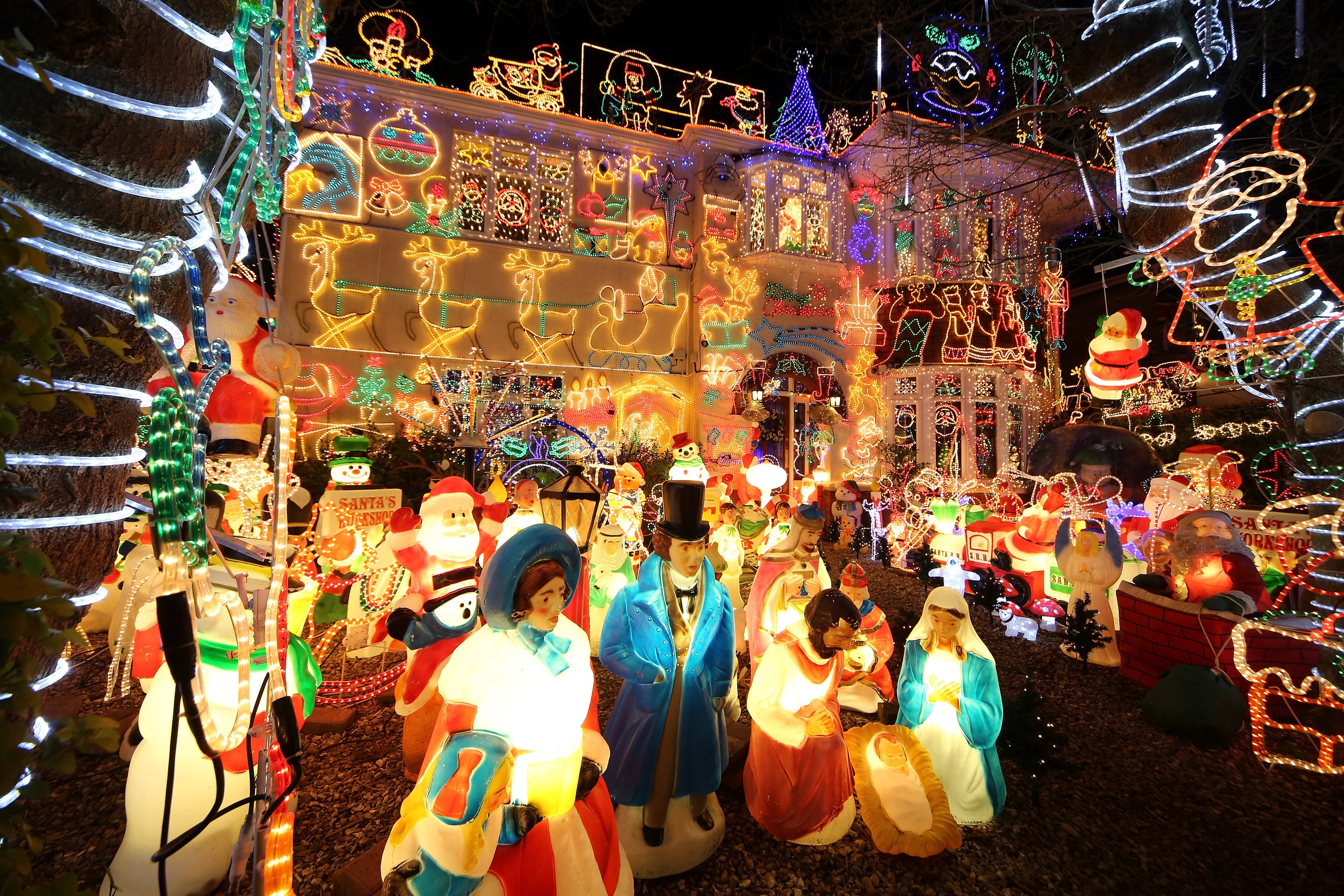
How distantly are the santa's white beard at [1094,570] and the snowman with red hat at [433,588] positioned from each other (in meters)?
5.94

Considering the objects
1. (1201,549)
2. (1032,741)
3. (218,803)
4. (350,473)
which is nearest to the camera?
(218,803)

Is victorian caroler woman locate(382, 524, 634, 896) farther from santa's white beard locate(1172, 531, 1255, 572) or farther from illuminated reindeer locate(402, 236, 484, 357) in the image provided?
illuminated reindeer locate(402, 236, 484, 357)

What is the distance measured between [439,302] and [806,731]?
1278 centimetres

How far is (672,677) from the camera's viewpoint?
285cm

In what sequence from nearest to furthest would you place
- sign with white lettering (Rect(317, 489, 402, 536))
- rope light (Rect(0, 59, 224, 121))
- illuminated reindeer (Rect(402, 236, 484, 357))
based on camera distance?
rope light (Rect(0, 59, 224, 121)), sign with white lettering (Rect(317, 489, 402, 536)), illuminated reindeer (Rect(402, 236, 484, 357))

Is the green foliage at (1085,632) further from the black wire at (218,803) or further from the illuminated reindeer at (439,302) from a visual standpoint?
the illuminated reindeer at (439,302)

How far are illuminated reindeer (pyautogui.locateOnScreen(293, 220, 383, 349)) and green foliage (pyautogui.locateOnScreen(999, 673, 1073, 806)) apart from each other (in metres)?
13.2

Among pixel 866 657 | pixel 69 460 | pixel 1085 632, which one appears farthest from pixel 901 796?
pixel 69 460

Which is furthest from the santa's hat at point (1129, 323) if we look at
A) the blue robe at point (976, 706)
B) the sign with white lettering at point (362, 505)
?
the sign with white lettering at point (362, 505)

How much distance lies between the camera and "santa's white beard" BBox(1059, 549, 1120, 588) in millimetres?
5641

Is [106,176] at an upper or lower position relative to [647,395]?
lower

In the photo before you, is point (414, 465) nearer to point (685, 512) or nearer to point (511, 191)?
point (685, 512)

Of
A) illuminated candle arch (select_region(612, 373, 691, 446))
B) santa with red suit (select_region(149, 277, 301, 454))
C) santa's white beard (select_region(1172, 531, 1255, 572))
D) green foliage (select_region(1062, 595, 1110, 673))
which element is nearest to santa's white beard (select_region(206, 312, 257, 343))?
santa with red suit (select_region(149, 277, 301, 454))

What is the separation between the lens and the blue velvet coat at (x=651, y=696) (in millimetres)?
2783
